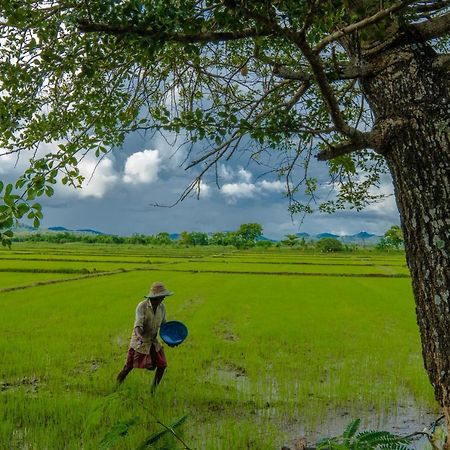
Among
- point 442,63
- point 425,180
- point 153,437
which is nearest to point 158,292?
point 153,437

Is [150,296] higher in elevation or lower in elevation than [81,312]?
higher

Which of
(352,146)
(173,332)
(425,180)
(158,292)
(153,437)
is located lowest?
(173,332)

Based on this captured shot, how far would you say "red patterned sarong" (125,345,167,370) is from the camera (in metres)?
6.26

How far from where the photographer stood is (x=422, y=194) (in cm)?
264

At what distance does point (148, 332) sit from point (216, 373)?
2233mm

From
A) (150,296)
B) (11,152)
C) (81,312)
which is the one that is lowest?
(81,312)

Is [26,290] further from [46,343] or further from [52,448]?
[52,448]

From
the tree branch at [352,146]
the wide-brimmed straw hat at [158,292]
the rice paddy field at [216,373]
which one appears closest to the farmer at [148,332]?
the wide-brimmed straw hat at [158,292]

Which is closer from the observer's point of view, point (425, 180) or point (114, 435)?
point (114, 435)

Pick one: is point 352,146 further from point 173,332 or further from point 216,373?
point 216,373

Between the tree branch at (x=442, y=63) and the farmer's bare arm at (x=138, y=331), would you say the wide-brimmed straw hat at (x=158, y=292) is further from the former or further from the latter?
the tree branch at (x=442, y=63)

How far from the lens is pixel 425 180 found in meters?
2.63

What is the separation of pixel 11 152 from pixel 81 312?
1173 centimetres

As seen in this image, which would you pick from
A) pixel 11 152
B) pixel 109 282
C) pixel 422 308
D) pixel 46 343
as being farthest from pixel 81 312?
pixel 422 308
